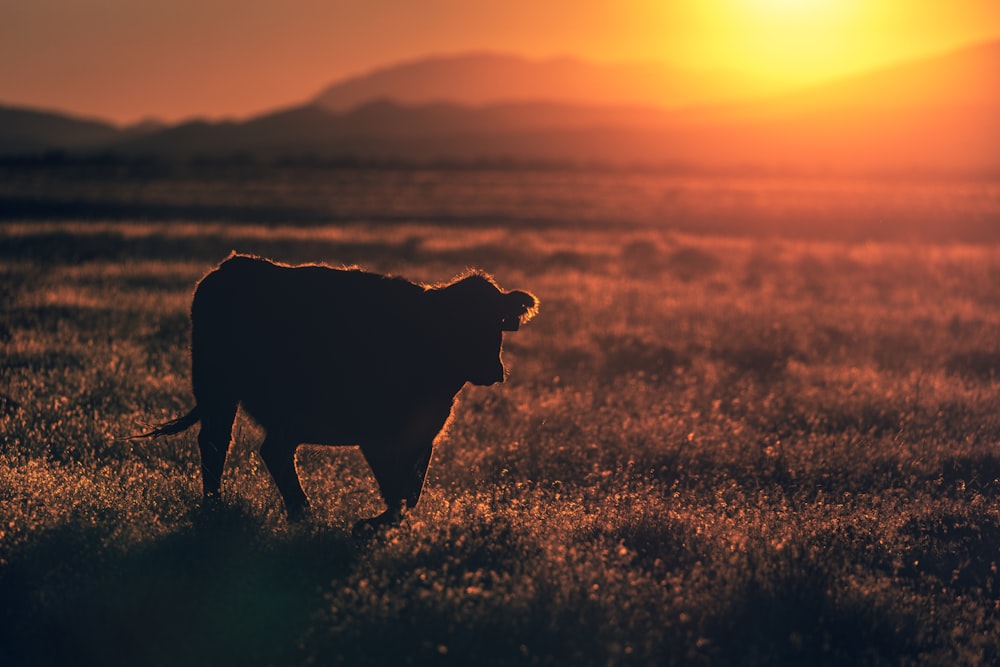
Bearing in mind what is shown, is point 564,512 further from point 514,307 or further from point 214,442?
point 214,442

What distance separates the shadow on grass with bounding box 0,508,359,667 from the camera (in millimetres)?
5230

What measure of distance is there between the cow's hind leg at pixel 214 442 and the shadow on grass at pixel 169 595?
25.4 inches

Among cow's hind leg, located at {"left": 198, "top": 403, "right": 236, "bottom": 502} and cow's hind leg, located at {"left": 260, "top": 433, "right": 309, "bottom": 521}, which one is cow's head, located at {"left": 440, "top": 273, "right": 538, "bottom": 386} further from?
cow's hind leg, located at {"left": 198, "top": 403, "right": 236, "bottom": 502}

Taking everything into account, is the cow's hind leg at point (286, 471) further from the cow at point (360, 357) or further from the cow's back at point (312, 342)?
the cow's back at point (312, 342)

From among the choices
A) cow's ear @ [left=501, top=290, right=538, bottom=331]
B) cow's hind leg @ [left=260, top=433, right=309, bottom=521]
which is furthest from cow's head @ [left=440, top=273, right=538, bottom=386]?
cow's hind leg @ [left=260, top=433, right=309, bottom=521]

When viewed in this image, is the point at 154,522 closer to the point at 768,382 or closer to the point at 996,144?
the point at 768,382

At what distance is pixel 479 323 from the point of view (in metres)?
6.63

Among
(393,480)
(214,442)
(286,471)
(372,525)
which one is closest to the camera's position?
(372,525)

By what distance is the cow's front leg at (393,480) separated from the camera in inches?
259

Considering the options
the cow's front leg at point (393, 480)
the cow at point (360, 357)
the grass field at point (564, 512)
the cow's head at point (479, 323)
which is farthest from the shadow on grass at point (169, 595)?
the cow's head at point (479, 323)

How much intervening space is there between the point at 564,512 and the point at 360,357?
181cm

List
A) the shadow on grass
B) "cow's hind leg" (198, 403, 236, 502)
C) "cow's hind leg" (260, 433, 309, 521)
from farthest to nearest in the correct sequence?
"cow's hind leg" (198, 403, 236, 502) → "cow's hind leg" (260, 433, 309, 521) → the shadow on grass

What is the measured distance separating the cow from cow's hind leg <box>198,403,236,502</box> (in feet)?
0.69

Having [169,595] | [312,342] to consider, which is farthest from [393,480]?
[169,595]
